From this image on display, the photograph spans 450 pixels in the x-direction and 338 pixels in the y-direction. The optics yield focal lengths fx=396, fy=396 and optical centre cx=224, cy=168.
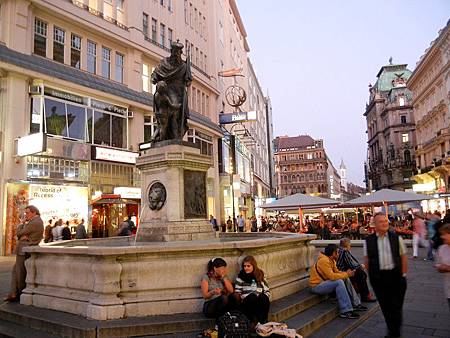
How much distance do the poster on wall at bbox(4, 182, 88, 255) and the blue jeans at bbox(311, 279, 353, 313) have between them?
16.0 m

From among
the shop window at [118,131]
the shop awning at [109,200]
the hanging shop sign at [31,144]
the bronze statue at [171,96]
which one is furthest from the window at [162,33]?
the bronze statue at [171,96]

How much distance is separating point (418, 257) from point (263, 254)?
10816 millimetres

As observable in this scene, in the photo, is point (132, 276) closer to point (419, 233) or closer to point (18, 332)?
point (18, 332)

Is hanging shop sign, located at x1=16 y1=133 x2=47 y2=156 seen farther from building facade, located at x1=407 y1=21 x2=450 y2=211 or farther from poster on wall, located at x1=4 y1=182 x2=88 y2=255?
building facade, located at x1=407 y1=21 x2=450 y2=211

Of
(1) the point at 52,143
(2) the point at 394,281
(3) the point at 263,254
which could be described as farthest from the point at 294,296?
(1) the point at 52,143

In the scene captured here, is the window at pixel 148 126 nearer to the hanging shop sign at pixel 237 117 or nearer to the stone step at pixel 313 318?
the hanging shop sign at pixel 237 117

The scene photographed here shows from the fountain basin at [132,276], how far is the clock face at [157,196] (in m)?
2.37

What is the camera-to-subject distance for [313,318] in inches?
226

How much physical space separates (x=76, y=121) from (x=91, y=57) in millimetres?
4406

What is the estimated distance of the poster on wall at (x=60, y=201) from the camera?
1953 centimetres

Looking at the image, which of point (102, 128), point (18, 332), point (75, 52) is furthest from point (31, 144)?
point (18, 332)

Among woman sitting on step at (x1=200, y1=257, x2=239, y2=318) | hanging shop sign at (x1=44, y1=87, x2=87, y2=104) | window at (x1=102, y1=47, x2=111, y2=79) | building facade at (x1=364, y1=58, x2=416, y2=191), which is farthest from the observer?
building facade at (x1=364, y1=58, x2=416, y2=191)

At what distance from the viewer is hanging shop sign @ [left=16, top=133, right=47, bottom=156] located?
17500 millimetres

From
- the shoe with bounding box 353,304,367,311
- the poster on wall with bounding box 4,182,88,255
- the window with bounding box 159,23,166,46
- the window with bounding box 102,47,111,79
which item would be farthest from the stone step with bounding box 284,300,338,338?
the window with bounding box 159,23,166,46
